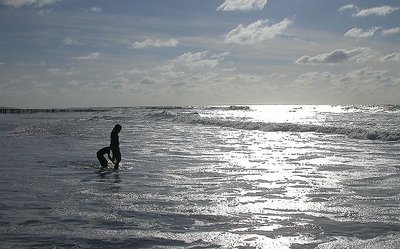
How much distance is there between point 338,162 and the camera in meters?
17.4

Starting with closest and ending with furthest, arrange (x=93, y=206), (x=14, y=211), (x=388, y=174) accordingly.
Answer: (x=14, y=211) → (x=93, y=206) → (x=388, y=174)

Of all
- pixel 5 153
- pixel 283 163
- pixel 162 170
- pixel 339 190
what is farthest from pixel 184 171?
pixel 5 153

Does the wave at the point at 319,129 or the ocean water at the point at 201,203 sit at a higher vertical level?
the wave at the point at 319,129

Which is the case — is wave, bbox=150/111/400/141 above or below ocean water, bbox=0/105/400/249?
above

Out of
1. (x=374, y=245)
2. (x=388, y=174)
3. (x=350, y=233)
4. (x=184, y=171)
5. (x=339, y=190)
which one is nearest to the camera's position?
(x=374, y=245)

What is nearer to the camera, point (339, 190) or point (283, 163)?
point (339, 190)

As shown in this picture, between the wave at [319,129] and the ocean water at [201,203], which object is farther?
the wave at [319,129]

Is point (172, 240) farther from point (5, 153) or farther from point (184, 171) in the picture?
point (5, 153)

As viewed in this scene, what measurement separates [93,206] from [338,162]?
11.0 m

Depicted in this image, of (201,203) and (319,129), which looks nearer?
(201,203)

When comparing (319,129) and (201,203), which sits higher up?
(319,129)

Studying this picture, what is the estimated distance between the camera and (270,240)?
22.8 ft

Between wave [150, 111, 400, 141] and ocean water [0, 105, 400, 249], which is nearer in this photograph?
ocean water [0, 105, 400, 249]

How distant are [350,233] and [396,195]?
3.92m
